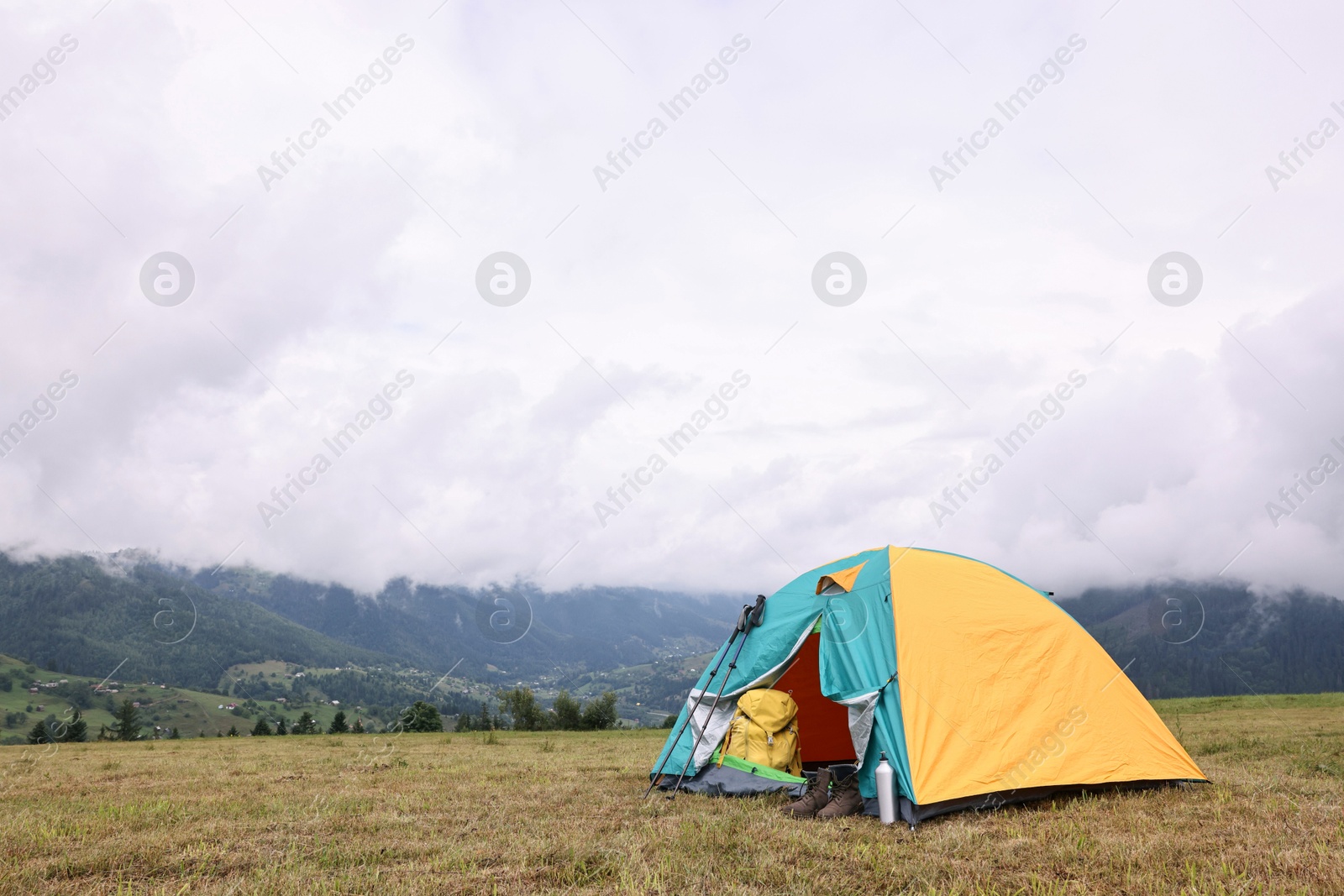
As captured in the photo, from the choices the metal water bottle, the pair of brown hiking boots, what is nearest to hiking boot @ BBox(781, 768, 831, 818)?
the pair of brown hiking boots

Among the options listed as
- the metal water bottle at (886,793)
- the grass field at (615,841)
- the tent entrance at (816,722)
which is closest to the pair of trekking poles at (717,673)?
the grass field at (615,841)

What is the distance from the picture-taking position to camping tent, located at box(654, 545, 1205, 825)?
9.15 meters

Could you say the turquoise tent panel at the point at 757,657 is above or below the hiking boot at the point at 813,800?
above

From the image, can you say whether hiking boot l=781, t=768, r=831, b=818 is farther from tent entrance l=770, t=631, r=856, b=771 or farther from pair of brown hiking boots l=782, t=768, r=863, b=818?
tent entrance l=770, t=631, r=856, b=771

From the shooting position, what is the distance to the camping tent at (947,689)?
9148 mm

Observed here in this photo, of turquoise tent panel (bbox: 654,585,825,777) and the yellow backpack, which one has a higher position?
turquoise tent panel (bbox: 654,585,825,777)

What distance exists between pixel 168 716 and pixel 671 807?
20328 cm

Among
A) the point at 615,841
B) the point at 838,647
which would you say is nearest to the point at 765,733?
the point at 838,647

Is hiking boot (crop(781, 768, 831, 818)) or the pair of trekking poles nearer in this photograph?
hiking boot (crop(781, 768, 831, 818))

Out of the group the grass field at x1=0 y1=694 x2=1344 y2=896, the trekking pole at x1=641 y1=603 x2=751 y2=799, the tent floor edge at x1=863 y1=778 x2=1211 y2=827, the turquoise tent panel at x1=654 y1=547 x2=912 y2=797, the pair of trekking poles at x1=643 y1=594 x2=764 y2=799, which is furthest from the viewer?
the trekking pole at x1=641 y1=603 x2=751 y2=799

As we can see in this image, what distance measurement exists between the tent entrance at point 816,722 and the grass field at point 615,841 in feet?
12.3

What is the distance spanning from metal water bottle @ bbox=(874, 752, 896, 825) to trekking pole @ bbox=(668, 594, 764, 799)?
113 inches

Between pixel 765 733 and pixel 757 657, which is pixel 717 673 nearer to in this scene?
pixel 757 657

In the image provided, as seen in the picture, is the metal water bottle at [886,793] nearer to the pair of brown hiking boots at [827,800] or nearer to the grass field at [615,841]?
the grass field at [615,841]
